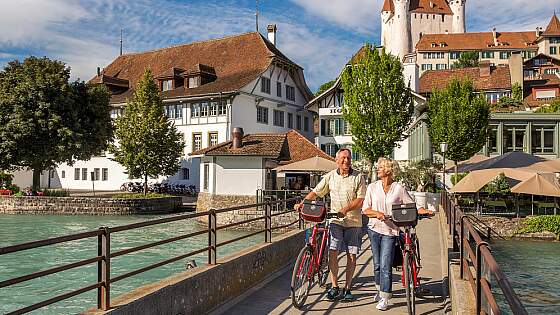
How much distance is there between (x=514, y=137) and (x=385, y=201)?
3585 centimetres

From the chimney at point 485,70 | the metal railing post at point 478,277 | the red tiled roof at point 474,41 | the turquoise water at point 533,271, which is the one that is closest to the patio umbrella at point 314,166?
the turquoise water at point 533,271

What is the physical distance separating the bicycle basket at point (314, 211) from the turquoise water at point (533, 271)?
202 inches

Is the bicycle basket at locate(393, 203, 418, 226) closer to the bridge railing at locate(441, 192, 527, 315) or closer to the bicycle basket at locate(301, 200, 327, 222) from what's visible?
the bridge railing at locate(441, 192, 527, 315)

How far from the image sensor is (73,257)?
19516mm

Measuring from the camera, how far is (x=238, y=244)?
2450 cm

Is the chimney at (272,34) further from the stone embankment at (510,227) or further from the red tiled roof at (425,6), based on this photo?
the red tiled roof at (425,6)

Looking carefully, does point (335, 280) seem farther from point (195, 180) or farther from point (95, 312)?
point (195, 180)

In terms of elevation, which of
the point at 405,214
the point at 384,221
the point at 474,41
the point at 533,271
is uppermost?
the point at 474,41

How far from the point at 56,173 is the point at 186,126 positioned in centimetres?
1663

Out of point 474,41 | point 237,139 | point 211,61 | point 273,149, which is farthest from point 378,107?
point 474,41

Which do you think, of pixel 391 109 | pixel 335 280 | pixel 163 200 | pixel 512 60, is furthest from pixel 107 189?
pixel 512 60

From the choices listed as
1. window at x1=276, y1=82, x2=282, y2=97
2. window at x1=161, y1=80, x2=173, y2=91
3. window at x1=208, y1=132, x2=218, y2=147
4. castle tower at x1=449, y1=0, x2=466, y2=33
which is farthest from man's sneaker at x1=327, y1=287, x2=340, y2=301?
castle tower at x1=449, y1=0, x2=466, y2=33

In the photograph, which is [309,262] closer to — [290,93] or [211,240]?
[211,240]

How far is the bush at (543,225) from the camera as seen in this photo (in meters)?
27.2
